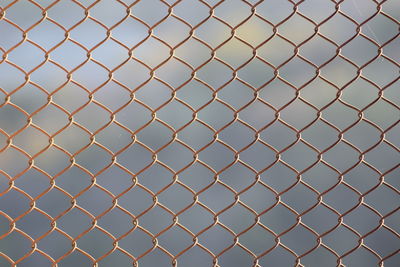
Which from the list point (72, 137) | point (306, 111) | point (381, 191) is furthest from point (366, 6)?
point (72, 137)

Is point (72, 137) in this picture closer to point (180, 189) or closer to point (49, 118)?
point (49, 118)

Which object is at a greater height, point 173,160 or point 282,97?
point 282,97

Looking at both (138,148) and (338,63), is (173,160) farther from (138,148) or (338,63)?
(338,63)

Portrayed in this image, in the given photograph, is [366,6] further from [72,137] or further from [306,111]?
[72,137]

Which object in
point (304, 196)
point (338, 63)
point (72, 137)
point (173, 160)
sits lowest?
point (72, 137)

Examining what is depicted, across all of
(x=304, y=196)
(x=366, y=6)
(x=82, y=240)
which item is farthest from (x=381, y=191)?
(x=82, y=240)

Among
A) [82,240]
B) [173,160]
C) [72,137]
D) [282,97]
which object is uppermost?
[282,97]

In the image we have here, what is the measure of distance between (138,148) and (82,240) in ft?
1.86

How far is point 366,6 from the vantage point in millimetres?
3227

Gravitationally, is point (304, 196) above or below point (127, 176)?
above

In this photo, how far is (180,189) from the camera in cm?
364

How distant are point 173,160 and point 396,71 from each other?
4.11 ft

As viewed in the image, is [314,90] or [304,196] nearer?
[314,90]

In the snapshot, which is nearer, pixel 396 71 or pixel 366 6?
pixel 366 6
